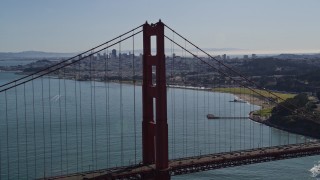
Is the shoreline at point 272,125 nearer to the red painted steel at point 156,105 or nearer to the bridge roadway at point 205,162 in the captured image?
the bridge roadway at point 205,162

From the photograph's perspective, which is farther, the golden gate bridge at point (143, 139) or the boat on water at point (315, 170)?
the boat on water at point (315, 170)

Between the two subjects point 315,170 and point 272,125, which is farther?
point 272,125

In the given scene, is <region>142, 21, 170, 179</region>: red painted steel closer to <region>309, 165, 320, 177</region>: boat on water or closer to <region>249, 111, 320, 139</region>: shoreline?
<region>309, 165, 320, 177</region>: boat on water

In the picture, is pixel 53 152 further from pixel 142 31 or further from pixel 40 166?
pixel 142 31

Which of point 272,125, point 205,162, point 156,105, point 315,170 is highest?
point 156,105

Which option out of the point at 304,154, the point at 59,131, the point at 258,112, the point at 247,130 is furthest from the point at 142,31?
the point at 258,112

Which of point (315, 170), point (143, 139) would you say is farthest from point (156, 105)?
point (315, 170)

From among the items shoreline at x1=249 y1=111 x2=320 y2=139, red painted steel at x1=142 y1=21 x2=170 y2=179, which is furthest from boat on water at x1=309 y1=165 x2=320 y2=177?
red painted steel at x1=142 y1=21 x2=170 y2=179

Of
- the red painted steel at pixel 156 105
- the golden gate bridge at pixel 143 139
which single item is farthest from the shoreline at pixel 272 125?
the red painted steel at pixel 156 105

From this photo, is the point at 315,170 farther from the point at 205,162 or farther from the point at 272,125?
→ the point at 272,125

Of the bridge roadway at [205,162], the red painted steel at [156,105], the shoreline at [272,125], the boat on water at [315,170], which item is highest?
the red painted steel at [156,105]
